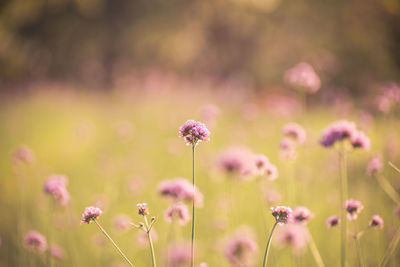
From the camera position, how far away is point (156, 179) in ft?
15.4

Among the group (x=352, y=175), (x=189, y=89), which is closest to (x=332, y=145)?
(x=352, y=175)

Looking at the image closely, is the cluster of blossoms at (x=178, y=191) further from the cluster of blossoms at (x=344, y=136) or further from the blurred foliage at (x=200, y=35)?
the blurred foliage at (x=200, y=35)

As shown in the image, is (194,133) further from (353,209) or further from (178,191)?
(353,209)

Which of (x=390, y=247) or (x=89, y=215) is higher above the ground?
(x=89, y=215)

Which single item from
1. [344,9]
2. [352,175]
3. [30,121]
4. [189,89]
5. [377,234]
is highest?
[344,9]

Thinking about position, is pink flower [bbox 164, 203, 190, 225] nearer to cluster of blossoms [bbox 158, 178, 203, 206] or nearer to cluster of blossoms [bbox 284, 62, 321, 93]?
cluster of blossoms [bbox 158, 178, 203, 206]

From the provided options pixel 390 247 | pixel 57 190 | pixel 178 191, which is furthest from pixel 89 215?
pixel 390 247

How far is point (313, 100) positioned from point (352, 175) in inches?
477

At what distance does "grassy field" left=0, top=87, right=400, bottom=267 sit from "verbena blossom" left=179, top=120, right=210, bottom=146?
25 cm

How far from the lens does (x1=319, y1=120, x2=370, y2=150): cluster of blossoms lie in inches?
63.8

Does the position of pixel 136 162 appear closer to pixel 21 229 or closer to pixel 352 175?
pixel 21 229

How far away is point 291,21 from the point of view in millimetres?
16547

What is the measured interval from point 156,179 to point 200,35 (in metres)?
13.8

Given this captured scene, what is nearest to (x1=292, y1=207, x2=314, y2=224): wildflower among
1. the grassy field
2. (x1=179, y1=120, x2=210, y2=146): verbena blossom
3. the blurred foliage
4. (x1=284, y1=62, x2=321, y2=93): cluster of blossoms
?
the grassy field
